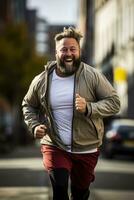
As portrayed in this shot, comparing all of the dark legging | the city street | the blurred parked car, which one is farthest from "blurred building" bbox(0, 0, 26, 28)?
the dark legging

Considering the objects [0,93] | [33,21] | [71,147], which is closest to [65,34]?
[71,147]

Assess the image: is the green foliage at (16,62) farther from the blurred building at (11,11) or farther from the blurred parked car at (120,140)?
the blurred parked car at (120,140)

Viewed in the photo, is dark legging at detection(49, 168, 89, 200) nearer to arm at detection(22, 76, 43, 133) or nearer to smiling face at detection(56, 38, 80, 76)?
arm at detection(22, 76, 43, 133)

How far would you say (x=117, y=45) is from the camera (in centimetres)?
6078

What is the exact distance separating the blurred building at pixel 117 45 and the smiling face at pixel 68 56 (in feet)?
139

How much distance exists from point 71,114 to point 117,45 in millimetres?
53428

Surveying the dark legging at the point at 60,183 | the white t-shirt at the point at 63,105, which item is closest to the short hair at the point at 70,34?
the white t-shirt at the point at 63,105

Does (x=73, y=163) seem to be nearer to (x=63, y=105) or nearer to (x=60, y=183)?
(x=60, y=183)

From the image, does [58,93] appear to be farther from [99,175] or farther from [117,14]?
[117,14]

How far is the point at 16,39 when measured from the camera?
67875mm

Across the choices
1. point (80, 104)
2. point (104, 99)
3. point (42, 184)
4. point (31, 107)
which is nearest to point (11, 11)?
point (42, 184)

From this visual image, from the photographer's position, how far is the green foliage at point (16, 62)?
65.9m

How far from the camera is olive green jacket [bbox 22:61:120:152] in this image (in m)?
7.60

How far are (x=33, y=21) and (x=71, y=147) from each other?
145724 mm
